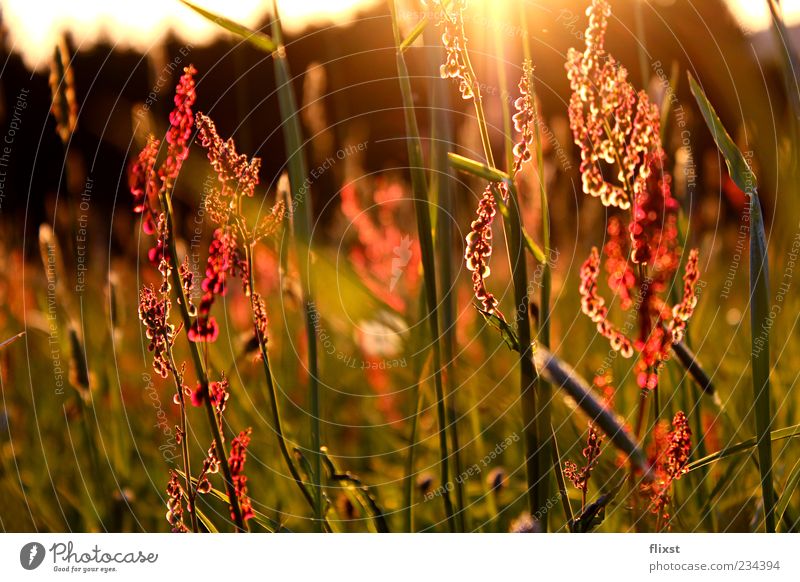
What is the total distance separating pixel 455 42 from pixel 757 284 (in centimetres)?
32

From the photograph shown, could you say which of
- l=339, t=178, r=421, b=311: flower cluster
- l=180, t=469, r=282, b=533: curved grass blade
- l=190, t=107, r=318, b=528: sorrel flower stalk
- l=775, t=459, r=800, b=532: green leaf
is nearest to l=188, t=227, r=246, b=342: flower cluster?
l=190, t=107, r=318, b=528: sorrel flower stalk

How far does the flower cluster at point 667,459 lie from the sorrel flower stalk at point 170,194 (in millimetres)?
381

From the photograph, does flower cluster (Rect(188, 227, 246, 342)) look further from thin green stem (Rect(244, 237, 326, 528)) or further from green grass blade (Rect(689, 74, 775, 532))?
green grass blade (Rect(689, 74, 775, 532))

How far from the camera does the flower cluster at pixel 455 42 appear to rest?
623 mm

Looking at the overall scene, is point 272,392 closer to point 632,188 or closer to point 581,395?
point 581,395

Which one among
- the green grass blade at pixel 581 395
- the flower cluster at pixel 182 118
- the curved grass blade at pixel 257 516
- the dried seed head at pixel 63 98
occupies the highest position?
the dried seed head at pixel 63 98

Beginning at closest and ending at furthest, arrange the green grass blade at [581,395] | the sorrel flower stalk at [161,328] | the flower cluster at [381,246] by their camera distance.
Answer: the green grass blade at [581,395]
the sorrel flower stalk at [161,328]
the flower cluster at [381,246]

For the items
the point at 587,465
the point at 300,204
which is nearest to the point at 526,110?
the point at 300,204

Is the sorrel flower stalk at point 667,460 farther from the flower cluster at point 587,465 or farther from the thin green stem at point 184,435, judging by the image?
the thin green stem at point 184,435

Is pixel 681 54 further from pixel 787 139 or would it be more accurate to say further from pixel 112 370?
pixel 112 370

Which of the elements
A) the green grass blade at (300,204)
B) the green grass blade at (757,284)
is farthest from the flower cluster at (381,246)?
the green grass blade at (757,284)

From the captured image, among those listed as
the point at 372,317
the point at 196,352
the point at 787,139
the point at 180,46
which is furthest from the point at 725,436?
the point at 180,46

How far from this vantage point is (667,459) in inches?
27.3
